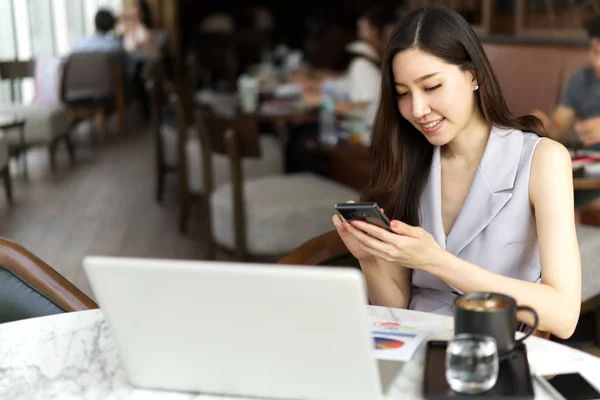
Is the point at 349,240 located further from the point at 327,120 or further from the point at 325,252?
the point at 327,120

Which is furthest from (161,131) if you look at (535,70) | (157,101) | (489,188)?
(489,188)

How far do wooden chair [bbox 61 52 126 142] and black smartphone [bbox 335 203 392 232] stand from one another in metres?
7.75

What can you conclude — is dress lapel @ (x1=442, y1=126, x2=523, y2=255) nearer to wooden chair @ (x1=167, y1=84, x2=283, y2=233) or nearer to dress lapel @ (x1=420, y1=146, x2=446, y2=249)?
dress lapel @ (x1=420, y1=146, x2=446, y2=249)

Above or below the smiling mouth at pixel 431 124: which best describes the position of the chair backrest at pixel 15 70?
below

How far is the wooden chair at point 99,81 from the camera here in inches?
355

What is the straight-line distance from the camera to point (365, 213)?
4.73 feet

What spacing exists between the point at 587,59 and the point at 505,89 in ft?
2.27

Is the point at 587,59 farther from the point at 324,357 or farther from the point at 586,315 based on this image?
the point at 324,357

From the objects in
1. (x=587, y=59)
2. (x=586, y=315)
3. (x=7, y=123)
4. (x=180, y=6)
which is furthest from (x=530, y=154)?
(x=180, y=6)

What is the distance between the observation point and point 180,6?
464 inches

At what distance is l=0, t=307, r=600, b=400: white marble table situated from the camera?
1.18m

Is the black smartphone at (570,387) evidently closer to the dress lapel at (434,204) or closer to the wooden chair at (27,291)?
the dress lapel at (434,204)

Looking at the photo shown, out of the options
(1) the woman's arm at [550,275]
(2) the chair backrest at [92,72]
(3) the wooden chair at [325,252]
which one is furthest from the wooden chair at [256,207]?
(2) the chair backrest at [92,72]

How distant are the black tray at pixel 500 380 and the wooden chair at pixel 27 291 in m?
0.80
